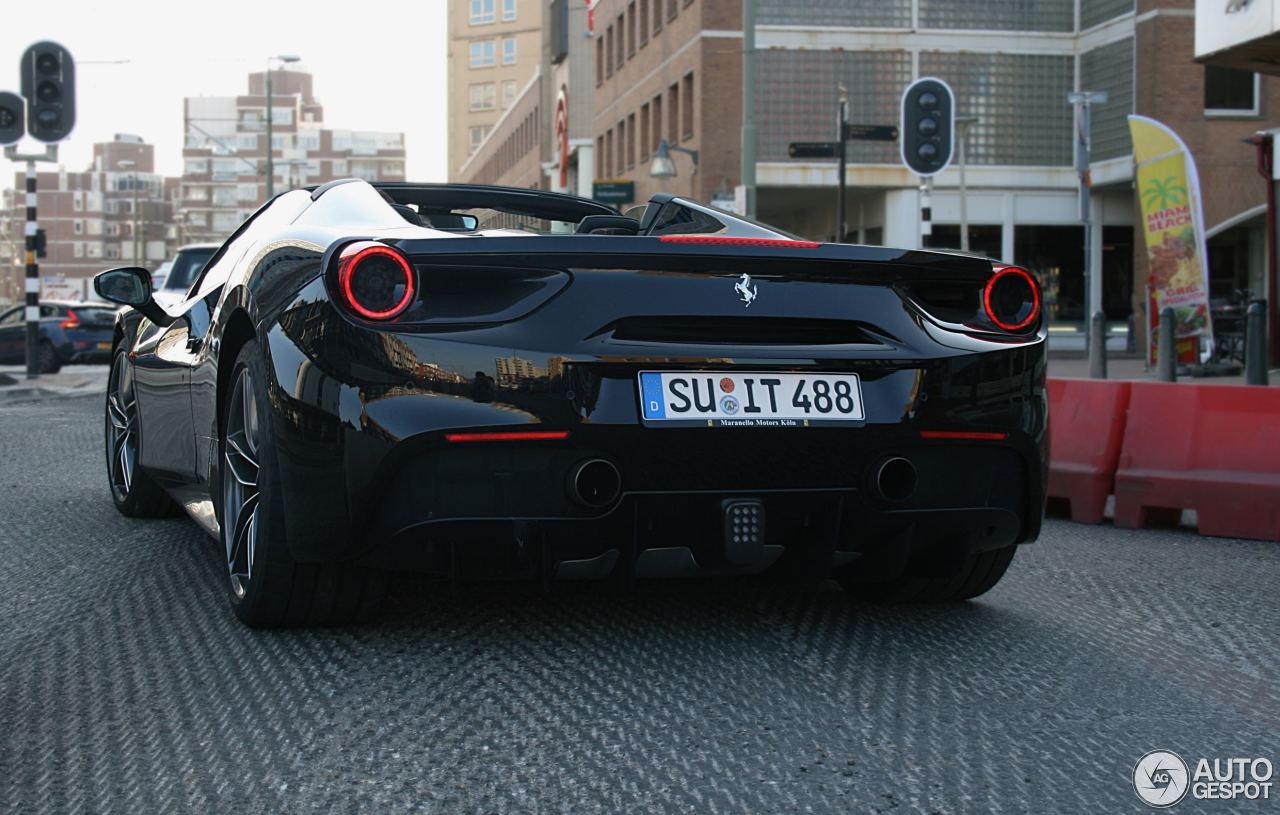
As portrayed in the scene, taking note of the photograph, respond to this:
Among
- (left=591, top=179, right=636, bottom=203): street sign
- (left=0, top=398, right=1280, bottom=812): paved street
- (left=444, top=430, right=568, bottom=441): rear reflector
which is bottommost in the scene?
(left=0, top=398, right=1280, bottom=812): paved street

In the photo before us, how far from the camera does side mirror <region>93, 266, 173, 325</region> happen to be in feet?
18.5

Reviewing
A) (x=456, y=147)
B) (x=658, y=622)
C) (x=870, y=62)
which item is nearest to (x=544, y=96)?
(x=870, y=62)

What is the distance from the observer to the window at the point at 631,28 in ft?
158

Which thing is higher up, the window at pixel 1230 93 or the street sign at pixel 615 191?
the window at pixel 1230 93

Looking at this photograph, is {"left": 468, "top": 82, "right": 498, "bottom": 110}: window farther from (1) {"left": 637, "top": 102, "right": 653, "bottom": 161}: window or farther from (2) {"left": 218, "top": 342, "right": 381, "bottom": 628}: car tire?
(2) {"left": 218, "top": 342, "right": 381, "bottom": 628}: car tire

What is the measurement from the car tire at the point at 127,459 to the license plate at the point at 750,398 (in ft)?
10.5

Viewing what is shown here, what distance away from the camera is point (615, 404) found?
3643mm

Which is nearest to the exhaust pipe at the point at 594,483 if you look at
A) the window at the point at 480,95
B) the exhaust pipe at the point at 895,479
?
the exhaust pipe at the point at 895,479

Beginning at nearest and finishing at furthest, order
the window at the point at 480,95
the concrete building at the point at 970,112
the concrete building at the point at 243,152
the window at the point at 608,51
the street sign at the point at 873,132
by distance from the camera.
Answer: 1. the street sign at the point at 873,132
2. the concrete building at the point at 970,112
3. the window at the point at 608,51
4. the window at the point at 480,95
5. the concrete building at the point at 243,152

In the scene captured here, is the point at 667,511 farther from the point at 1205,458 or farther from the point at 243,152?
the point at 243,152

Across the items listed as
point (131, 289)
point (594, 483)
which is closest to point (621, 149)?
point (131, 289)

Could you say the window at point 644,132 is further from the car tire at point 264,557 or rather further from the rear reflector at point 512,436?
the rear reflector at point 512,436

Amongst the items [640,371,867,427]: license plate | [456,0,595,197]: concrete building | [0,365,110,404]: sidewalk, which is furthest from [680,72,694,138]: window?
[640,371,867,427]: license plate

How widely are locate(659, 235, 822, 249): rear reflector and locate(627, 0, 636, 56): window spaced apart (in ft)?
148
